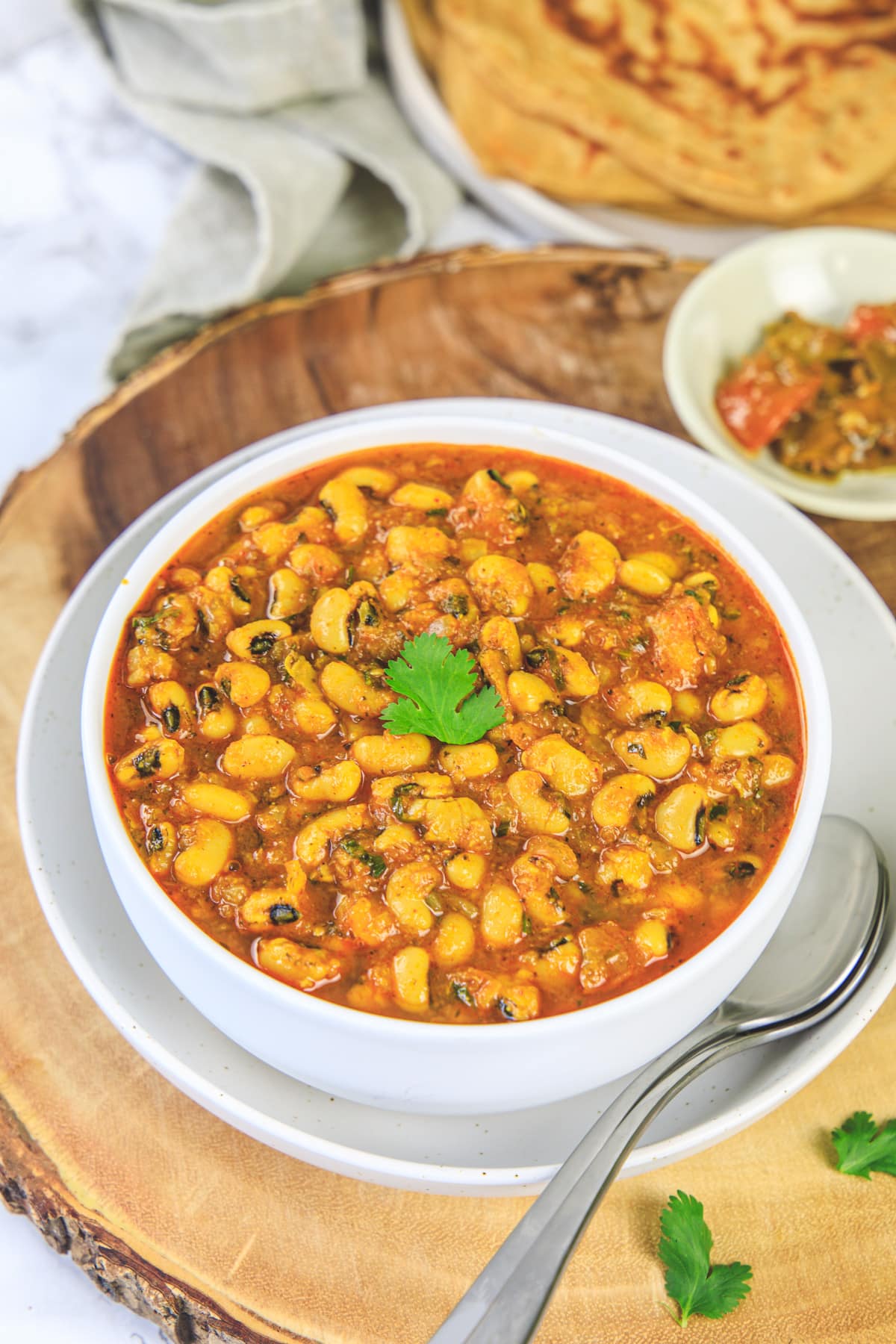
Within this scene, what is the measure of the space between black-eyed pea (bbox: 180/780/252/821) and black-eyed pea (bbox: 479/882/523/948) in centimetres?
61

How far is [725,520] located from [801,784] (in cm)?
79

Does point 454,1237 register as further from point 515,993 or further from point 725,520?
point 725,520

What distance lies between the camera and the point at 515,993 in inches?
102

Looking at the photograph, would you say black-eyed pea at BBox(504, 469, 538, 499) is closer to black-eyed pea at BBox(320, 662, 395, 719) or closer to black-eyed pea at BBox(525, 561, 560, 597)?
black-eyed pea at BBox(525, 561, 560, 597)

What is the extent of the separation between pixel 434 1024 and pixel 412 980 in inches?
4.5

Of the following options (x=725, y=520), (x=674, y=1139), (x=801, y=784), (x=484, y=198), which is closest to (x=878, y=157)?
(x=484, y=198)

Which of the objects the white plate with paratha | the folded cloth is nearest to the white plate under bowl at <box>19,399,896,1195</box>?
the folded cloth

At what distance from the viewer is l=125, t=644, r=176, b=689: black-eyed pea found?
9.91 ft

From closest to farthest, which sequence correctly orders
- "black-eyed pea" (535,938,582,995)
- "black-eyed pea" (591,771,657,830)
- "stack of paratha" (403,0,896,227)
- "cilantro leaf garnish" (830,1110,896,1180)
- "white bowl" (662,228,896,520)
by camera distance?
"black-eyed pea" (535,938,582,995), "black-eyed pea" (591,771,657,830), "cilantro leaf garnish" (830,1110,896,1180), "white bowl" (662,228,896,520), "stack of paratha" (403,0,896,227)

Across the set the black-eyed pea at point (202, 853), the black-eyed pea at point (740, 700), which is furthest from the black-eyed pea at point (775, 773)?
the black-eyed pea at point (202, 853)

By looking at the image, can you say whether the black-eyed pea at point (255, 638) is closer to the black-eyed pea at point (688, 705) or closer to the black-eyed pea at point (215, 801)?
the black-eyed pea at point (215, 801)

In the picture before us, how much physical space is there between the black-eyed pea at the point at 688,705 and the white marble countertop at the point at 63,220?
3.05 m

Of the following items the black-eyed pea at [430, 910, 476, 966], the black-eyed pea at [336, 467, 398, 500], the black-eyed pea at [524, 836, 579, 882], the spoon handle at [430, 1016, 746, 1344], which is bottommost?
the spoon handle at [430, 1016, 746, 1344]

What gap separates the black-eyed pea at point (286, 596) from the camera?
3.19 m
